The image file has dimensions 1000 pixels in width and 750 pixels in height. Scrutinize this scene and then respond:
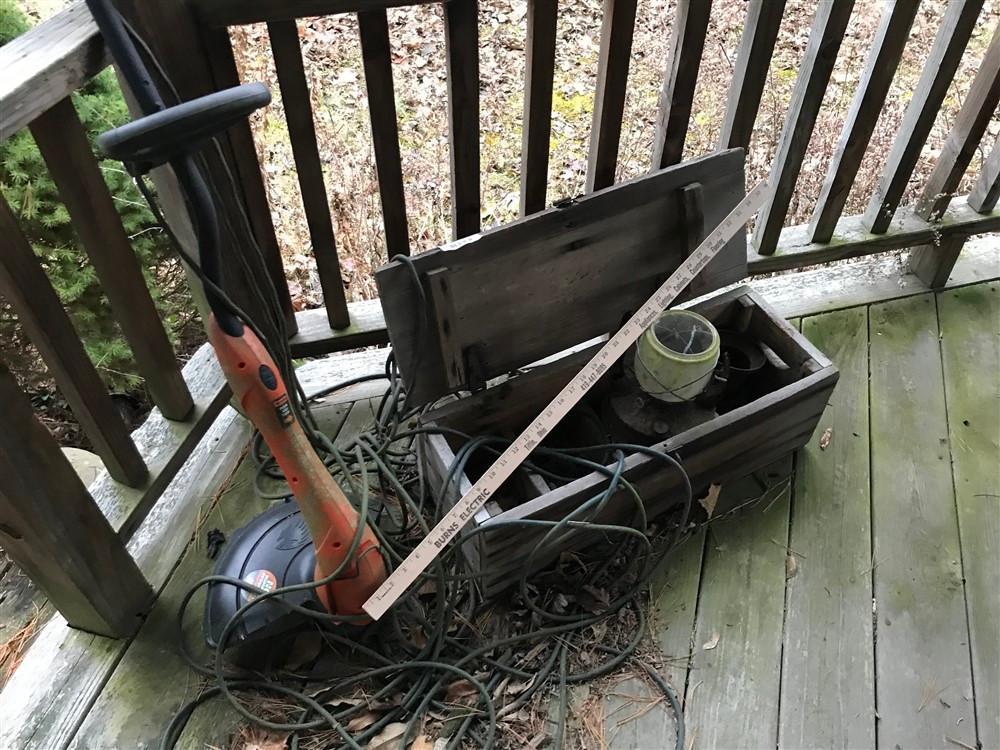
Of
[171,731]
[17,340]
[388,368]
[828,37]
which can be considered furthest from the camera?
[17,340]

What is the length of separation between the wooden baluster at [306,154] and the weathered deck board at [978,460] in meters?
1.44

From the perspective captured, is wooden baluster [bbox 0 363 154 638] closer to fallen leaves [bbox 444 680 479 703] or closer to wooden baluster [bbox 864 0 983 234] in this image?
fallen leaves [bbox 444 680 479 703]

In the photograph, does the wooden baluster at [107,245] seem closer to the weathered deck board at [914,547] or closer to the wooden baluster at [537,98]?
the wooden baluster at [537,98]

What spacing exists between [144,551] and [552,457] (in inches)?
34.5

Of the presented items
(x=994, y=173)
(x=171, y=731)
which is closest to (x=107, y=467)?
(x=171, y=731)

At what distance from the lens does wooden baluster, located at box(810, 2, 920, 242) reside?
1.58 metres

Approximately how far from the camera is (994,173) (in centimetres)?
194

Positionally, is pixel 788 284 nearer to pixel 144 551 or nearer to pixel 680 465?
pixel 680 465

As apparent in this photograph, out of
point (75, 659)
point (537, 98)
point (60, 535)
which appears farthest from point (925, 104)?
point (75, 659)

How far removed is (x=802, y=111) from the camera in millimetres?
1688

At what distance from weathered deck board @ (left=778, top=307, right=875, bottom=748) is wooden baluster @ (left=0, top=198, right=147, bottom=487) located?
1.31 m

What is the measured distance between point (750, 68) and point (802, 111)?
7.3 inches

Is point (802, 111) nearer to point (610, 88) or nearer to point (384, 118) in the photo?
point (610, 88)

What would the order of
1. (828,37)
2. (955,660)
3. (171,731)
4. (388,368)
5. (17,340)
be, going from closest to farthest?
(171,731) → (955,660) → (828,37) → (388,368) → (17,340)
